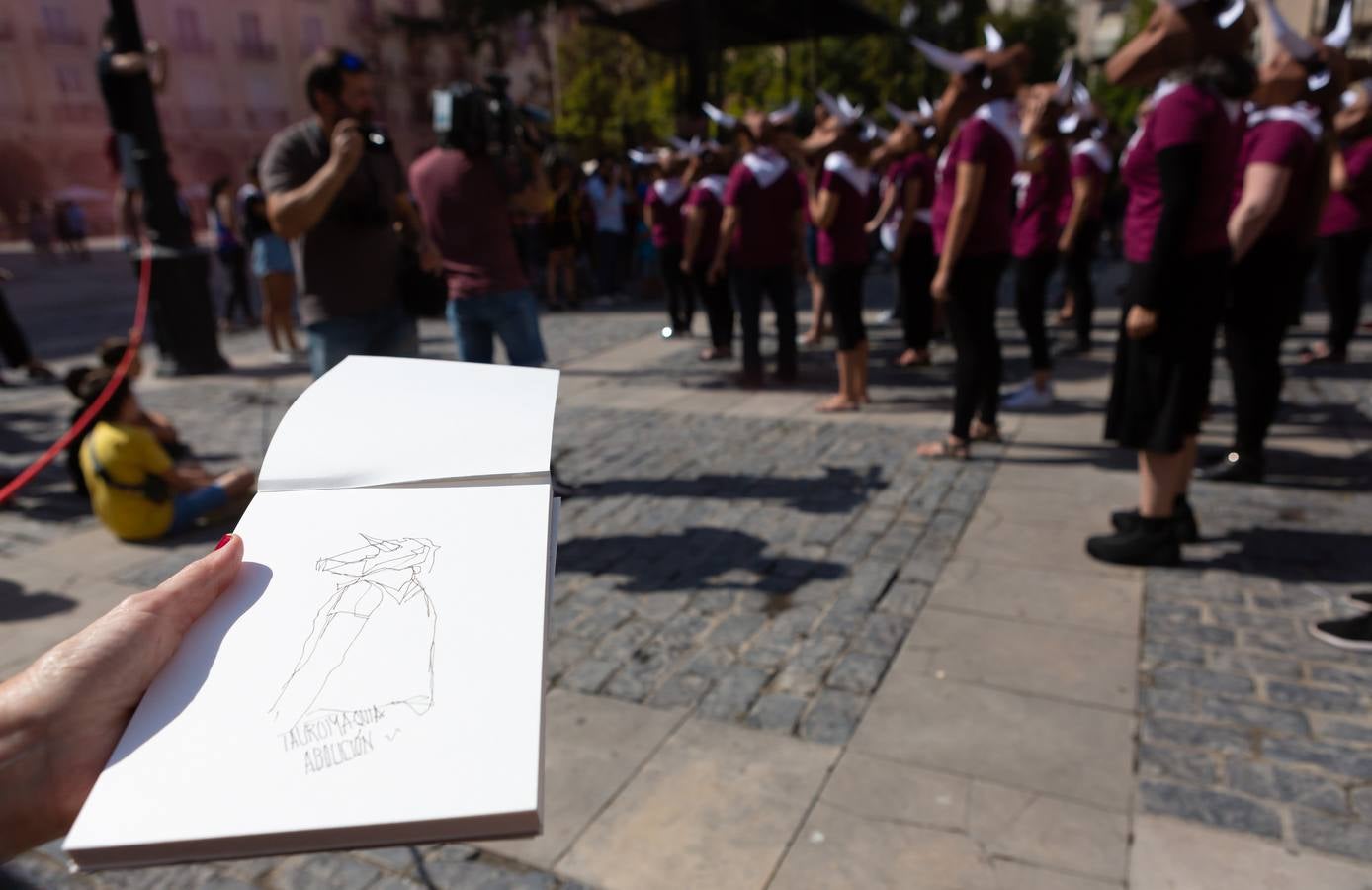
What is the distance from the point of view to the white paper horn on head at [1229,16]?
3.42 metres

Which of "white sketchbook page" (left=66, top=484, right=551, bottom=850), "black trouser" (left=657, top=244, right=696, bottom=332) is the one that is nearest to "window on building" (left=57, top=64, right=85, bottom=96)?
"black trouser" (left=657, top=244, right=696, bottom=332)

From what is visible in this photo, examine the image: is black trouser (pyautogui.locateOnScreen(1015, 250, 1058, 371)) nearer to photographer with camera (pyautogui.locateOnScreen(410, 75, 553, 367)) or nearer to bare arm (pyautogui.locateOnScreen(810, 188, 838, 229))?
bare arm (pyautogui.locateOnScreen(810, 188, 838, 229))

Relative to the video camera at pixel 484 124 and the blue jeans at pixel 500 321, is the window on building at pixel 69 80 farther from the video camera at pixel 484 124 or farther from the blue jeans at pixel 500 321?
the blue jeans at pixel 500 321

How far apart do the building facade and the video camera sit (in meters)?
34.4

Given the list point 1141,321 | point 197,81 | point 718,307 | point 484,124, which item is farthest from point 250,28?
point 1141,321

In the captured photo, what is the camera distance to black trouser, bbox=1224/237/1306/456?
16.1 ft

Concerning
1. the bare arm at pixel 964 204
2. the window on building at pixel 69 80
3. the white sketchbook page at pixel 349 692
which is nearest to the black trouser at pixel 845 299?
the bare arm at pixel 964 204

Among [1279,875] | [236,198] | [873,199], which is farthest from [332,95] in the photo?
[236,198]

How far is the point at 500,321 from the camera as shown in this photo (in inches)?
192

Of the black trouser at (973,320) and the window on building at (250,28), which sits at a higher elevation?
the window on building at (250,28)

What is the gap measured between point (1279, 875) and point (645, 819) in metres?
1.52

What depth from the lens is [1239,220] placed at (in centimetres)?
412

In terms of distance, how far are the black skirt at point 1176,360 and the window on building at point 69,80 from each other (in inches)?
1964

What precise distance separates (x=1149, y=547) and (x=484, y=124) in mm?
3601
